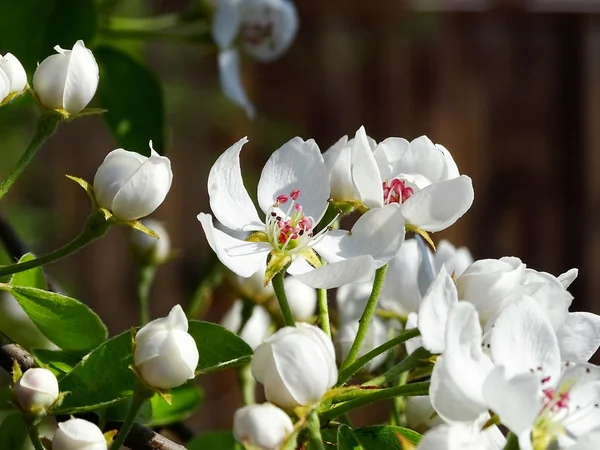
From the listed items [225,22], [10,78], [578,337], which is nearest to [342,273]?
[578,337]

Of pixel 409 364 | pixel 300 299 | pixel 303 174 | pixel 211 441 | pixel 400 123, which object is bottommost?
pixel 400 123

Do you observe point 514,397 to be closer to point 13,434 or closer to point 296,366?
point 296,366

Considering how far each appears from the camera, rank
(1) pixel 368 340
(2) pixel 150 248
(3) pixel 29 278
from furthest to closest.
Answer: (2) pixel 150 248, (1) pixel 368 340, (3) pixel 29 278

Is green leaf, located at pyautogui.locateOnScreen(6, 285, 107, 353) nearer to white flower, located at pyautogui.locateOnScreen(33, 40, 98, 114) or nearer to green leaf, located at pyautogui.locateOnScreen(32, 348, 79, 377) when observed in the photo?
green leaf, located at pyautogui.locateOnScreen(32, 348, 79, 377)

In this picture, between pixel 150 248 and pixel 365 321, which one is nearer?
pixel 365 321

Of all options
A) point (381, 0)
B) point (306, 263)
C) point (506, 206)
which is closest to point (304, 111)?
point (381, 0)

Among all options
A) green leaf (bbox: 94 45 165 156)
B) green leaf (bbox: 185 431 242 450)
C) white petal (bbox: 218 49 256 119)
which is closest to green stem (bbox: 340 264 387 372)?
green leaf (bbox: 185 431 242 450)

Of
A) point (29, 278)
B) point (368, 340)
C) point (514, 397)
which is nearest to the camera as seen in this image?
point (514, 397)
